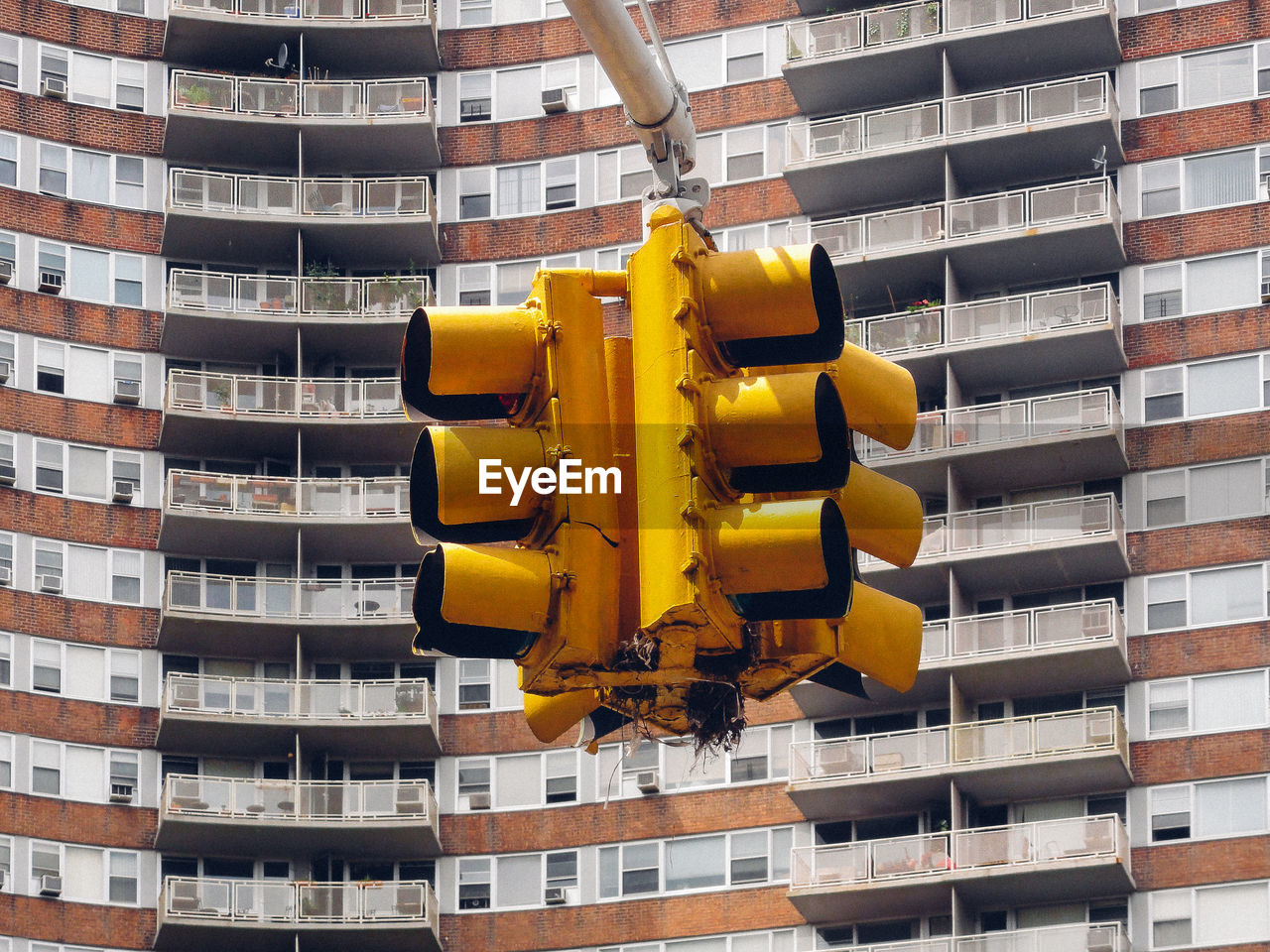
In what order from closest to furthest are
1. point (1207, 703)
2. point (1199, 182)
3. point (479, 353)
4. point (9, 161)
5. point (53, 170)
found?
point (479, 353) < point (1207, 703) < point (1199, 182) < point (9, 161) < point (53, 170)

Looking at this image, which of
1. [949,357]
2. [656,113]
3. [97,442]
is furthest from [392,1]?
[656,113]

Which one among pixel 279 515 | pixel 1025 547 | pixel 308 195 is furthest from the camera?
pixel 308 195

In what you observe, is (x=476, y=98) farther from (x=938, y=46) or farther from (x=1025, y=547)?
(x=1025, y=547)

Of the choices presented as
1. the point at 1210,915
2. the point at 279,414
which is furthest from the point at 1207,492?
the point at 279,414

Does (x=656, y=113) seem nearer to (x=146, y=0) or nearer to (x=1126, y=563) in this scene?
(x=1126, y=563)

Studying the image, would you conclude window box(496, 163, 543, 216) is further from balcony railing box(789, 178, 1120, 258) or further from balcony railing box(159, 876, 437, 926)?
balcony railing box(159, 876, 437, 926)
